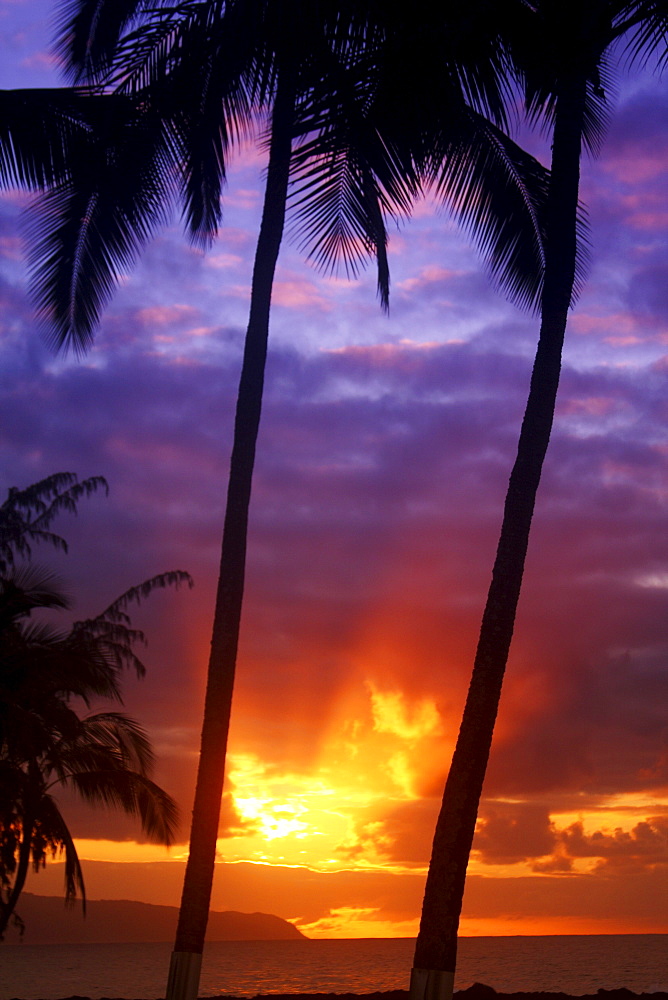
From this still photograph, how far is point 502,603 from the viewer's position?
36.9 feet

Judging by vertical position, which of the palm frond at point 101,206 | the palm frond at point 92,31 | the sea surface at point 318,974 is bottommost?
the sea surface at point 318,974

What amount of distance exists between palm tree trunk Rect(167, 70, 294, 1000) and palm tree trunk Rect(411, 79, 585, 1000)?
10.1 feet

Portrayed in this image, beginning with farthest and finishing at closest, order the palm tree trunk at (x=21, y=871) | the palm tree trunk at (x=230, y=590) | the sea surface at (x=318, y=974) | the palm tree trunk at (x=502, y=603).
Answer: the sea surface at (x=318, y=974) < the palm tree trunk at (x=21, y=871) < the palm tree trunk at (x=230, y=590) < the palm tree trunk at (x=502, y=603)

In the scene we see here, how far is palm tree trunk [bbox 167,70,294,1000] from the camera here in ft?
40.9

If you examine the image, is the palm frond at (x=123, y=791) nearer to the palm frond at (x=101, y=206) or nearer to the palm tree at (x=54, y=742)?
the palm tree at (x=54, y=742)

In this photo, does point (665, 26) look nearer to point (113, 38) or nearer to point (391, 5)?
point (391, 5)

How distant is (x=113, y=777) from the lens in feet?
79.4

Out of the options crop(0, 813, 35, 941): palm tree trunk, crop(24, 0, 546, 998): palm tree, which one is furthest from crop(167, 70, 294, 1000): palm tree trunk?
crop(0, 813, 35, 941): palm tree trunk

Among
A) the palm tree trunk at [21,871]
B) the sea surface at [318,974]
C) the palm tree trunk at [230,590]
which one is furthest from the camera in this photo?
the sea surface at [318,974]

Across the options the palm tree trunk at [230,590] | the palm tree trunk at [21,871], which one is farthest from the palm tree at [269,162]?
the palm tree trunk at [21,871]

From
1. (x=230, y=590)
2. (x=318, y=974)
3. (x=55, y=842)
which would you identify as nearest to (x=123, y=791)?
(x=55, y=842)

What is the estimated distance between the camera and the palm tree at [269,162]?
1285 centimetres

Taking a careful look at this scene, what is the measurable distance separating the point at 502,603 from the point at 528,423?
2088 millimetres

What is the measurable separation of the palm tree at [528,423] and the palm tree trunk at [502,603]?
10mm
